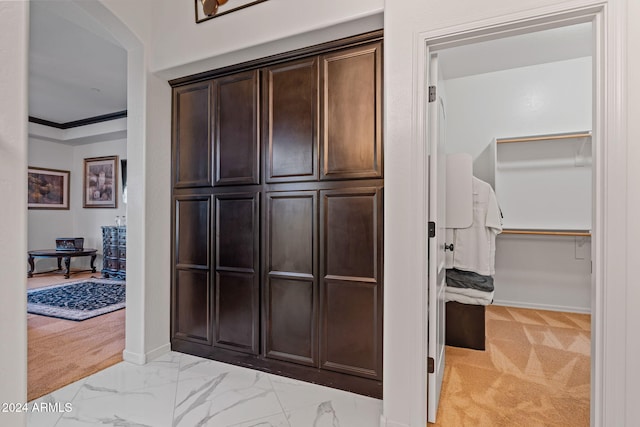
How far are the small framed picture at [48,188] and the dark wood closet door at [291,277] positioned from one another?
19.8 feet

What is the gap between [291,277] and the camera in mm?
2264

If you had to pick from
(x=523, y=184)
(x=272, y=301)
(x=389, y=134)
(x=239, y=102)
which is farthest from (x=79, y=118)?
(x=523, y=184)

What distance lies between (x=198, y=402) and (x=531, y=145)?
13.8 ft

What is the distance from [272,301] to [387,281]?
3.17ft

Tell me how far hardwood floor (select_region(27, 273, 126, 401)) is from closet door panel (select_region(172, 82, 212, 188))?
153 centimetres

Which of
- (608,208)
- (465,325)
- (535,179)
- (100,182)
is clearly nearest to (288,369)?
(465,325)

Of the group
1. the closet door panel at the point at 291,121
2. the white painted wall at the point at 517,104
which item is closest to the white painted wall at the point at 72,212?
the closet door panel at the point at 291,121

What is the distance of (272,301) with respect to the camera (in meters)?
2.33

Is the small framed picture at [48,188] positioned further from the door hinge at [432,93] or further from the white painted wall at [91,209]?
the door hinge at [432,93]

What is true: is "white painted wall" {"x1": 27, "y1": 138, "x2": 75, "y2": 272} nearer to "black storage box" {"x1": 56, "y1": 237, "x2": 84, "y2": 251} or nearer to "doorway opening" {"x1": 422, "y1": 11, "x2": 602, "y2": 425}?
"black storage box" {"x1": 56, "y1": 237, "x2": 84, "y2": 251}

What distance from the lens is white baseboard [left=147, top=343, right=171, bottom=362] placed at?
8.33 ft

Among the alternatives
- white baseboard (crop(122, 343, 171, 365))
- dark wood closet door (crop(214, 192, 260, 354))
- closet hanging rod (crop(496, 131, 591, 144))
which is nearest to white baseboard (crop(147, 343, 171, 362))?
white baseboard (crop(122, 343, 171, 365))
